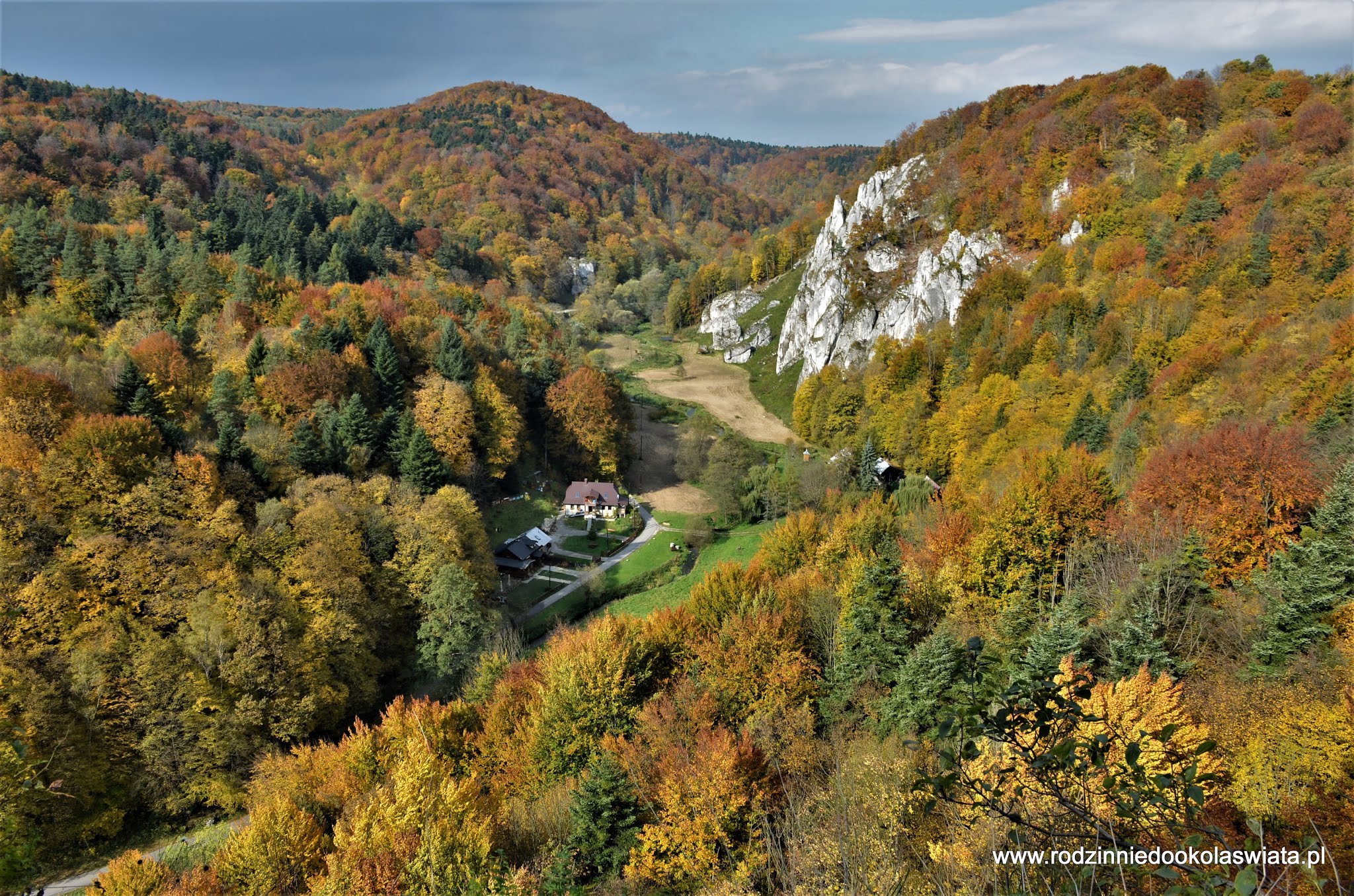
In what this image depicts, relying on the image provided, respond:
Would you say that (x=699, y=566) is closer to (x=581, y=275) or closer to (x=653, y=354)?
(x=653, y=354)

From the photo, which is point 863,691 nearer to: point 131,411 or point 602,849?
point 602,849

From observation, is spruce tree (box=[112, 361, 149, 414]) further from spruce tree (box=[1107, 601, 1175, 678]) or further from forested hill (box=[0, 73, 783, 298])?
spruce tree (box=[1107, 601, 1175, 678])

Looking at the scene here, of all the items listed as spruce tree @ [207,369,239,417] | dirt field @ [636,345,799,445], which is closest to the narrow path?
spruce tree @ [207,369,239,417]

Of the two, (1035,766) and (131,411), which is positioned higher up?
(131,411)

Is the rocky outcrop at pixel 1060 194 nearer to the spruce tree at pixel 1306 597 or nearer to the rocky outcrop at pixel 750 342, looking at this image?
the rocky outcrop at pixel 750 342

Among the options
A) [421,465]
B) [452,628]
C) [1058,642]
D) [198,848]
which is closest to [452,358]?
[421,465]

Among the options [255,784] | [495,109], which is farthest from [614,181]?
[255,784]
